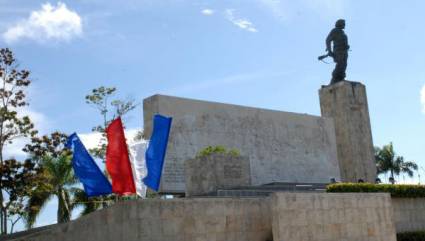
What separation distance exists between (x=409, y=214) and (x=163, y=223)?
358 inches

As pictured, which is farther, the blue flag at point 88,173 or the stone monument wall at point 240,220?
the blue flag at point 88,173

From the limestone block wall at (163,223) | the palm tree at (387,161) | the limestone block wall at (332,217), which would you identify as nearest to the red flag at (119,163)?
the limestone block wall at (163,223)

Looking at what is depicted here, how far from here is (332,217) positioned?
476 inches

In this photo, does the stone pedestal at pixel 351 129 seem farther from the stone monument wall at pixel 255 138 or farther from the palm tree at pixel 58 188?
the palm tree at pixel 58 188

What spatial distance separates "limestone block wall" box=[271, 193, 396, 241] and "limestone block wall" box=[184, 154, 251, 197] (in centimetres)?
393

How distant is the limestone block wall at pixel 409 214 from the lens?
624 inches

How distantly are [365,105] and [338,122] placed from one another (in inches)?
59.2

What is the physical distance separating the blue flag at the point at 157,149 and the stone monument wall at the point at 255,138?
23.8 feet

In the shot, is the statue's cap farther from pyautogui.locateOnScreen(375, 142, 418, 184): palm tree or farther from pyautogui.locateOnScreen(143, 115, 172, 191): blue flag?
pyautogui.locateOnScreen(375, 142, 418, 184): palm tree

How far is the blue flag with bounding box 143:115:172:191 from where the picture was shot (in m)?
10.5

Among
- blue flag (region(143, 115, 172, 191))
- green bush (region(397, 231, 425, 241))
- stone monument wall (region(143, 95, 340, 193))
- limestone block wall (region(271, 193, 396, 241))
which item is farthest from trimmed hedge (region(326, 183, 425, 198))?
stone monument wall (region(143, 95, 340, 193))

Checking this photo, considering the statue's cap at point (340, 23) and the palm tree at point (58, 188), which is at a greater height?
the statue's cap at point (340, 23)

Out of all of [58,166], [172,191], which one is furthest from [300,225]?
[58,166]

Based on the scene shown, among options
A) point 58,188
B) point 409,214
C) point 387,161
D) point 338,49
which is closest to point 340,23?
point 338,49
